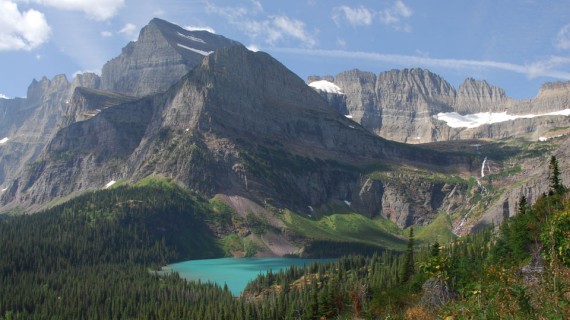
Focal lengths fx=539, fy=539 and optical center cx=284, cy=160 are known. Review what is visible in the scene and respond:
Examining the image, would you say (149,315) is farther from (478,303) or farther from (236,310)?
(478,303)

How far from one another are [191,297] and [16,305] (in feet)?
157

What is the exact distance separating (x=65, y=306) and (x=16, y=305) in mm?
13554

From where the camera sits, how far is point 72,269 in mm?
197875

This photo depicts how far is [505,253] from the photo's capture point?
97.5 metres

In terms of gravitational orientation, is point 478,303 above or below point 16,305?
above

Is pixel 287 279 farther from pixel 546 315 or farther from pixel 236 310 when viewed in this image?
pixel 546 315

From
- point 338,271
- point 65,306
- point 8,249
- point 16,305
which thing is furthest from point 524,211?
point 8,249

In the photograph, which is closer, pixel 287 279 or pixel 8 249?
pixel 287 279

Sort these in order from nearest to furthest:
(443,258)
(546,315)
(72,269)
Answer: (546,315) < (443,258) < (72,269)

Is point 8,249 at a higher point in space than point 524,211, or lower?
lower

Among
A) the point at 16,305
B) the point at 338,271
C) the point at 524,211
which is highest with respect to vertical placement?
the point at 524,211

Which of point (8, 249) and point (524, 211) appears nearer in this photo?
point (524, 211)

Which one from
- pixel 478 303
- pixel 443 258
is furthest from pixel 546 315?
pixel 443 258

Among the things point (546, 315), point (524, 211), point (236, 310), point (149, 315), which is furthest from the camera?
point (149, 315)
